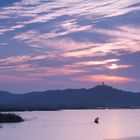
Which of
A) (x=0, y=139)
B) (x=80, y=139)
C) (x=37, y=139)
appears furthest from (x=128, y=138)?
(x=0, y=139)

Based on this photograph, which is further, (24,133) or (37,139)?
(24,133)

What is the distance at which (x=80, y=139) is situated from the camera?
84.2 meters

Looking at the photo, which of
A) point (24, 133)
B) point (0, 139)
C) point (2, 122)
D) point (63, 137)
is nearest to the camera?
point (0, 139)

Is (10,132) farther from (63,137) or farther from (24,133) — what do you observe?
(63,137)

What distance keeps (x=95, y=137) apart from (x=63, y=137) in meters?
5.60

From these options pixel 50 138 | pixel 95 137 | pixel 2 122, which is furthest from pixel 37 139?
pixel 2 122

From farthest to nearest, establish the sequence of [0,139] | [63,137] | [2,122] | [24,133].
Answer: [2,122], [24,133], [63,137], [0,139]

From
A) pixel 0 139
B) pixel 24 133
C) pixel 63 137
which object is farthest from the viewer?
pixel 24 133

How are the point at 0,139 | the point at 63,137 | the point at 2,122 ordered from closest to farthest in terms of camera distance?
the point at 0,139
the point at 63,137
the point at 2,122

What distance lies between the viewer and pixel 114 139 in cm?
8344

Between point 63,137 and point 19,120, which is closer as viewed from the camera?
point 63,137

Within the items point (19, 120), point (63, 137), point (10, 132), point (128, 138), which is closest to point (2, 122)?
point (19, 120)

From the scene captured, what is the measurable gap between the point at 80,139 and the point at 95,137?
537cm

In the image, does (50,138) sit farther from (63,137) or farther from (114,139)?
(114,139)
